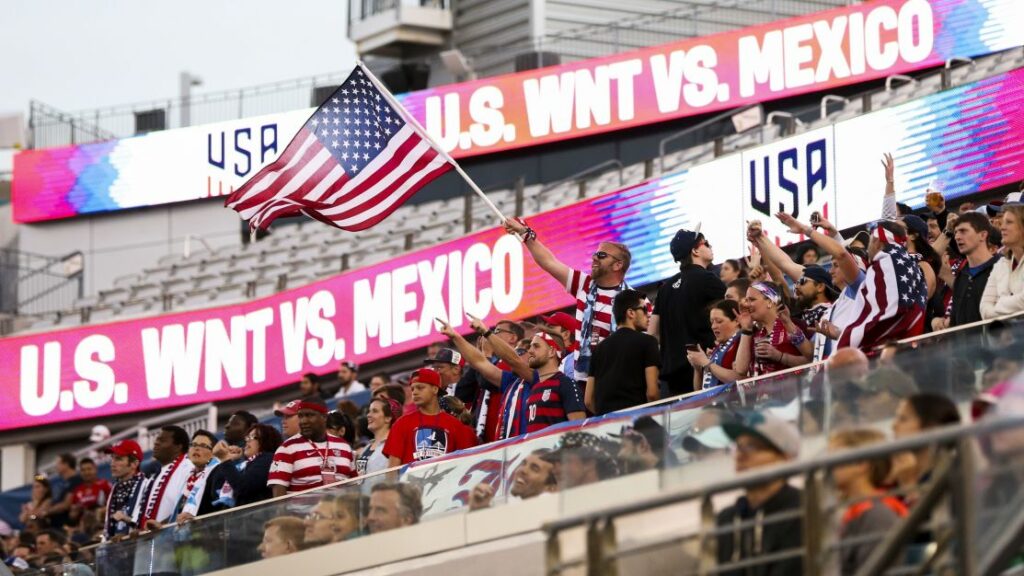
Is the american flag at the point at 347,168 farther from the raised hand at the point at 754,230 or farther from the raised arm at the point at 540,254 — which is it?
the raised hand at the point at 754,230

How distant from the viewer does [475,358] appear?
1191 centimetres

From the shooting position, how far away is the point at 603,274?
11.6 metres

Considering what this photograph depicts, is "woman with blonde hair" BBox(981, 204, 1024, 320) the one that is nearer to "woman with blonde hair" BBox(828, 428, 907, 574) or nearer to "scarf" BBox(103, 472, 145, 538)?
"woman with blonde hair" BBox(828, 428, 907, 574)

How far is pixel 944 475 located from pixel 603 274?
5.67 meters

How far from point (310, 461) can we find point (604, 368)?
7.88 feet

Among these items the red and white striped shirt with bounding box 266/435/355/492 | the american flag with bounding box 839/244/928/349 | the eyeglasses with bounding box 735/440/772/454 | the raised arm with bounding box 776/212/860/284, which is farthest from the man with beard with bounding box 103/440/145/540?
the eyeglasses with bounding box 735/440/772/454

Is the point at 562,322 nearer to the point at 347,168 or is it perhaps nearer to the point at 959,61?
the point at 347,168

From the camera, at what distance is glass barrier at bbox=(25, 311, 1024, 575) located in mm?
6773

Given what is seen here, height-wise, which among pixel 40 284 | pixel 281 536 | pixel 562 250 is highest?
pixel 40 284

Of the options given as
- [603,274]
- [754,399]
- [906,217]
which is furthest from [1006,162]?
[754,399]

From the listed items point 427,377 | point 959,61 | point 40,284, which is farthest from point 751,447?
point 40,284

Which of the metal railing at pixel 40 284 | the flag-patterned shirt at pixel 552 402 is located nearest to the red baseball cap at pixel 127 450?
the flag-patterned shirt at pixel 552 402

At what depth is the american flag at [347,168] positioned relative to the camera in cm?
1388

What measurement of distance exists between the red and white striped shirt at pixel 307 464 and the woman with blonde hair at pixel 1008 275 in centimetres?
443
